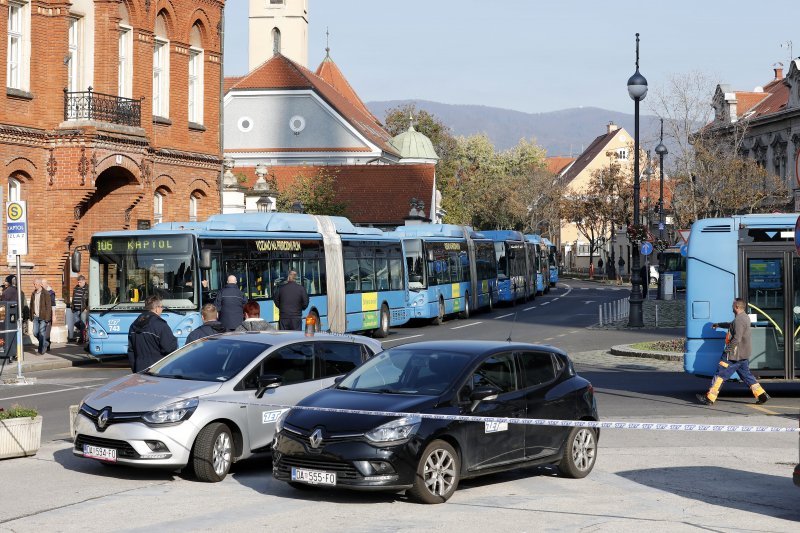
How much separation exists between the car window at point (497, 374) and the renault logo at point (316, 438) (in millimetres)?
1581

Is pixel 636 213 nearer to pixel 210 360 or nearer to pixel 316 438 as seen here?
pixel 210 360

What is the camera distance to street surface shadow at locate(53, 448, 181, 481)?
12.8 meters

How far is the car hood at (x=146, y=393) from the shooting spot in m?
12.5

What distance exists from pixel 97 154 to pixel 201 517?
24.6m

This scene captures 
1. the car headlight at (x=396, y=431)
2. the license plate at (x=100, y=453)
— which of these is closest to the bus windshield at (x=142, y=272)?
the license plate at (x=100, y=453)

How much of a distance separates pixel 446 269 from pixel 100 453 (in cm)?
3238

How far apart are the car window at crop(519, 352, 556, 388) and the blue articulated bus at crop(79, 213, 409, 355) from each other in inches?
534

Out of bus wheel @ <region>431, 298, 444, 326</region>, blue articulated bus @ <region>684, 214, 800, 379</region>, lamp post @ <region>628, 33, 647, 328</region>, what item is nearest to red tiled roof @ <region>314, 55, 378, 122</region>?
bus wheel @ <region>431, 298, 444, 326</region>

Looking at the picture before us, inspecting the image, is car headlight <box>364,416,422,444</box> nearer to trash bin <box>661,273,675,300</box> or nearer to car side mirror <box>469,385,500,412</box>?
car side mirror <box>469,385,500,412</box>

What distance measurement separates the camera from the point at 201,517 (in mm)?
10594

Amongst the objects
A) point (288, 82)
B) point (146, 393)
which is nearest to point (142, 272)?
point (146, 393)

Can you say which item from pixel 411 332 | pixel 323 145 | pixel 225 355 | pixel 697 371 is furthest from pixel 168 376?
pixel 323 145

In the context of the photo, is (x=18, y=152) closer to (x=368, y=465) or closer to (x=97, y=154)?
(x=97, y=154)

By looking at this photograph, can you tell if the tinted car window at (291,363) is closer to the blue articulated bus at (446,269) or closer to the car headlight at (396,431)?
the car headlight at (396,431)
